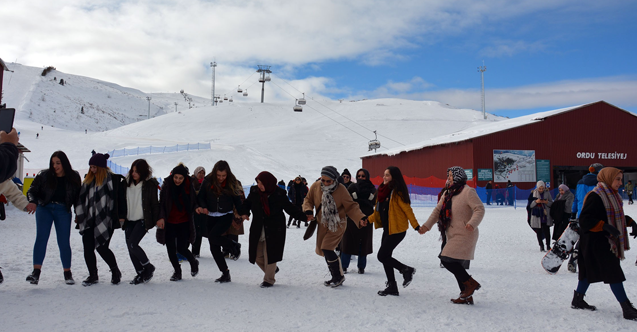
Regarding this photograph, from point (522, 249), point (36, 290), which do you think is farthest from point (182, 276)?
point (522, 249)

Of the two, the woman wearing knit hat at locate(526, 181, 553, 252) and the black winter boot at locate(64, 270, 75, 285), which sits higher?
the woman wearing knit hat at locate(526, 181, 553, 252)

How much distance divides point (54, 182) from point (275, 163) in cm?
3746

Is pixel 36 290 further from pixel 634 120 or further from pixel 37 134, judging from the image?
pixel 37 134

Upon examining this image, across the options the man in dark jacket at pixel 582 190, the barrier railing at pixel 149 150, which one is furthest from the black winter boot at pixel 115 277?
the barrier railing at pixel 149 150

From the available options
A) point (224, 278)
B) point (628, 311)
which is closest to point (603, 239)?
point (628, 311)

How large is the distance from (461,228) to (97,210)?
4.44 m

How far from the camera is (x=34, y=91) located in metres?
114

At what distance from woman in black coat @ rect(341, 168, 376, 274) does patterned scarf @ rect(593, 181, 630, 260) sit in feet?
10.1

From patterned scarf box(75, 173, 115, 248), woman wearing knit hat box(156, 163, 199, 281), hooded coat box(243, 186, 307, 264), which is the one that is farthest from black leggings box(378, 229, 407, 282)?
patterned scarf box(75, 173, 115, 248)

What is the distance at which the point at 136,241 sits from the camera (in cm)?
617

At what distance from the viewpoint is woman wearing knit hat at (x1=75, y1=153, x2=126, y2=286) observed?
593cm

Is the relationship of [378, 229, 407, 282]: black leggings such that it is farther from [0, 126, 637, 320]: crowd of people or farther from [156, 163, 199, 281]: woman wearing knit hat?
[156, 163, 199, 281]: woman wearing knit hat

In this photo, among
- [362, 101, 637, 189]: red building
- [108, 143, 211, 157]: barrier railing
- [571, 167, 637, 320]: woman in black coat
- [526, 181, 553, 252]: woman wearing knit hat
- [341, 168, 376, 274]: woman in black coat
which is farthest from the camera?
[108, 143, 211, 157]: barrier railing

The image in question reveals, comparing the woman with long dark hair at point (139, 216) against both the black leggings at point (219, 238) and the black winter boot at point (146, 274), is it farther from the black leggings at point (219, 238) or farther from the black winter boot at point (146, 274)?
the black leggings at point (219, 238)
